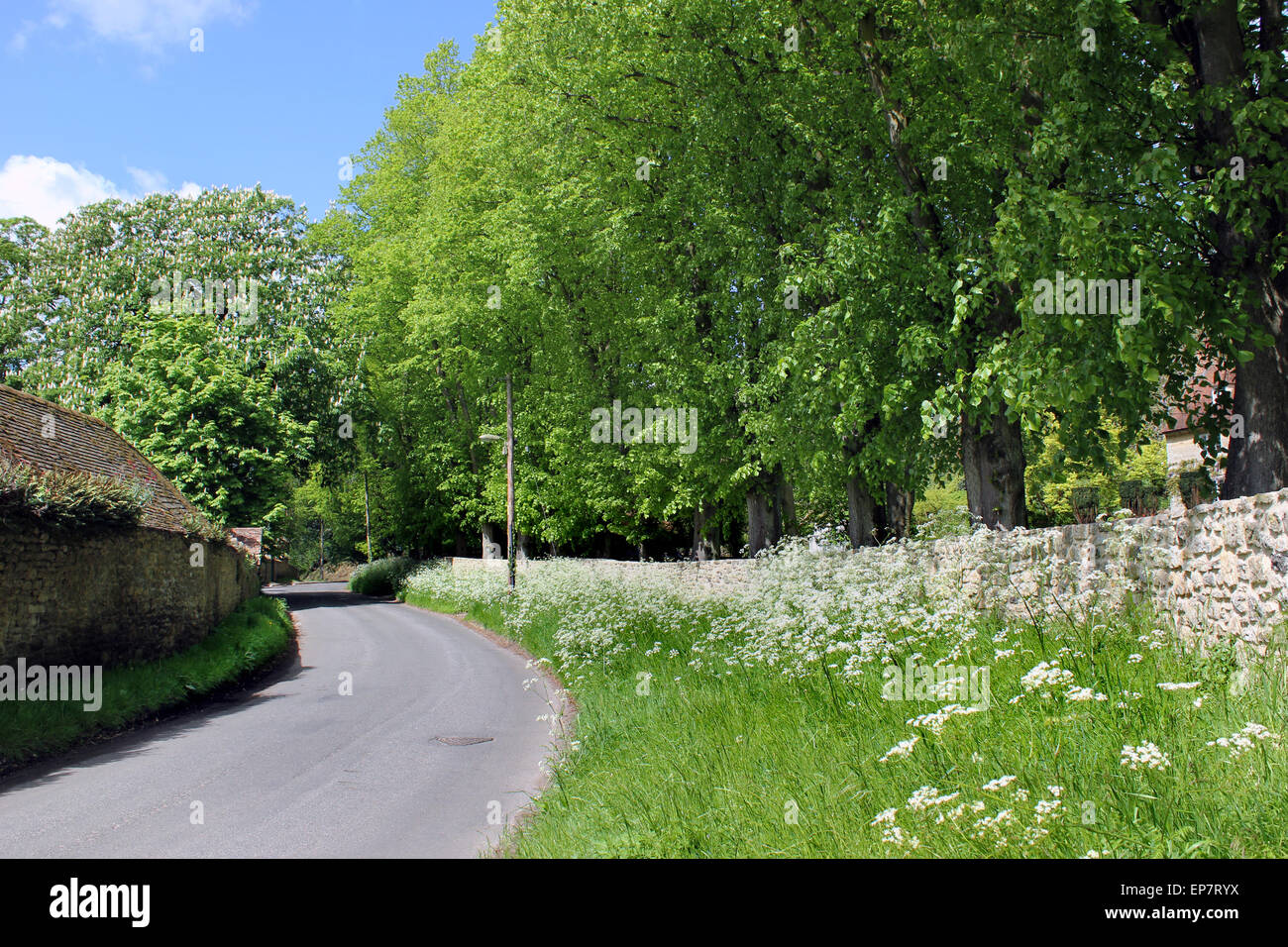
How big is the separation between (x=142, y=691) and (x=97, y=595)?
6.55 feet

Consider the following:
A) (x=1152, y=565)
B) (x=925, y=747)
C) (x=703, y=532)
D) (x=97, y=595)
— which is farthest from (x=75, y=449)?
(x=1152, y=565)

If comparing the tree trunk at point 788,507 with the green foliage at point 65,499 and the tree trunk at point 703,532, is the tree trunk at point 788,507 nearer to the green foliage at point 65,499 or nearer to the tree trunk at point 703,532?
the tree trunk at point 703,532

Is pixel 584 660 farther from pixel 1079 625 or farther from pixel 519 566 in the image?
pixel 519 566

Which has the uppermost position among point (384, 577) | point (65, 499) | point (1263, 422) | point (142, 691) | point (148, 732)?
point (1263, 422)

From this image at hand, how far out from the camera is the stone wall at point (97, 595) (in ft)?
43.6

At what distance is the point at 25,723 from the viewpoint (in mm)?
11773

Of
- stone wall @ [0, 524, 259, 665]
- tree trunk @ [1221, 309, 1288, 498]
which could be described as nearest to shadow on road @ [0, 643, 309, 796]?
stone wall @ [0, 524, 259, 665]

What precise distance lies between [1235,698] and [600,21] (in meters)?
18.7

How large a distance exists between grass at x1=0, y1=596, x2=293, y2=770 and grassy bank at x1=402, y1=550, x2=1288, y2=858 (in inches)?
280

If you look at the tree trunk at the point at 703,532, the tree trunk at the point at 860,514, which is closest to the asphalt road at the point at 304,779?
the tree trunk at the point at 860,514

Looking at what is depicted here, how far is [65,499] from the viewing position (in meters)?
13.9

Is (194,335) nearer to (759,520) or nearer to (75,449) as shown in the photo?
(75,449)

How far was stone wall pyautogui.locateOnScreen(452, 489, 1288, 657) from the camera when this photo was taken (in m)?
6.67
